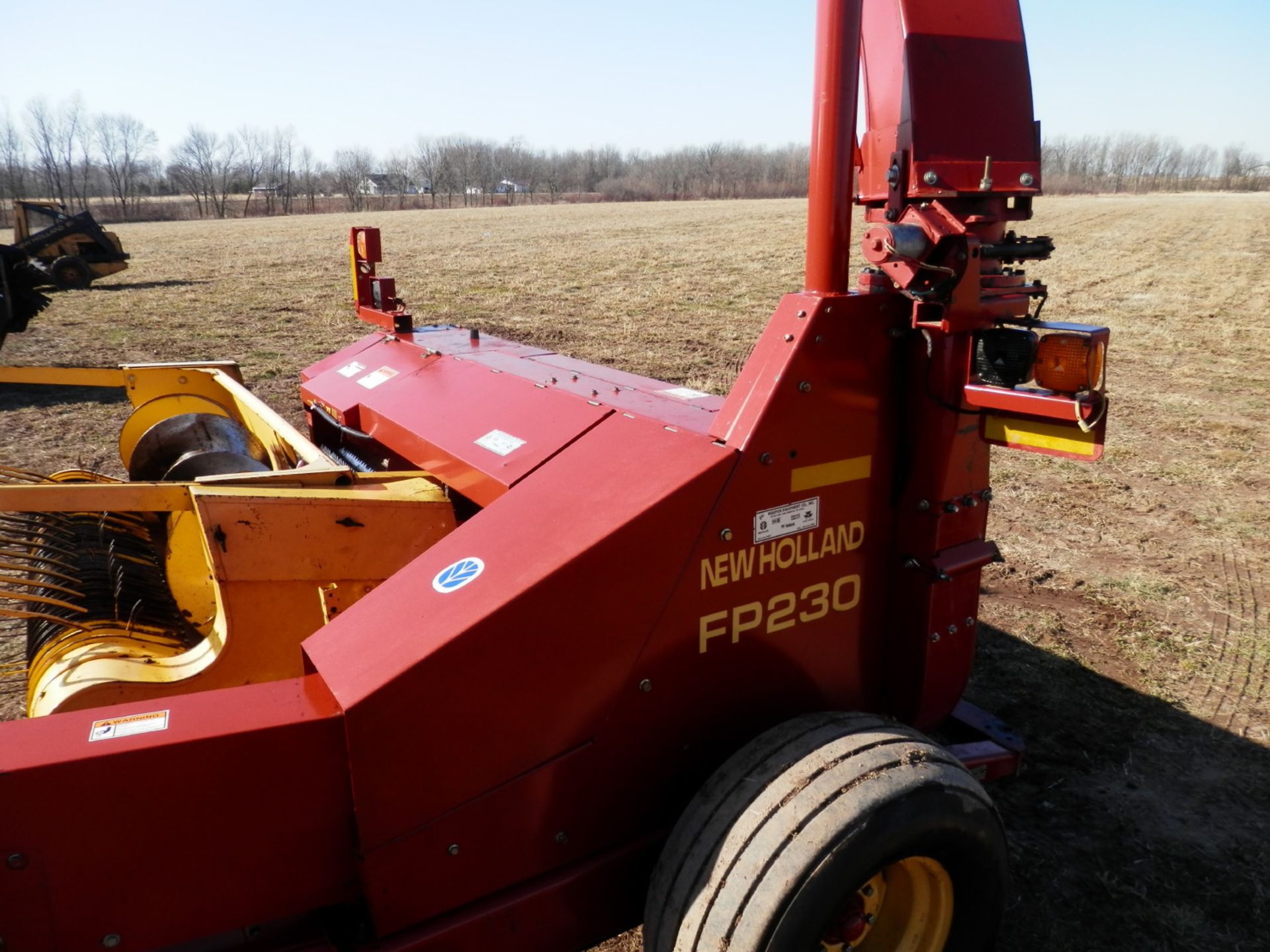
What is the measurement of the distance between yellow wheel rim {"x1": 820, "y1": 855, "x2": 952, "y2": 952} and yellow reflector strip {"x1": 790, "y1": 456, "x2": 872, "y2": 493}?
812 mm

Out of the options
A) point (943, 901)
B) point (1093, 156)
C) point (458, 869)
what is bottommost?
point (943, 901)

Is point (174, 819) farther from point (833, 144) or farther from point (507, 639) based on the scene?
point (833, 144)

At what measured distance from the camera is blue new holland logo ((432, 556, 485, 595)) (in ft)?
6.04

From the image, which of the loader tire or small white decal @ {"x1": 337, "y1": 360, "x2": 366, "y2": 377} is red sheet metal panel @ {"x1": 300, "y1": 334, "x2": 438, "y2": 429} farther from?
the loader tire

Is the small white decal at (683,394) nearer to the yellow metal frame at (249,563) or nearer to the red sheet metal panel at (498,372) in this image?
the red sheet metal panel at (498,372)

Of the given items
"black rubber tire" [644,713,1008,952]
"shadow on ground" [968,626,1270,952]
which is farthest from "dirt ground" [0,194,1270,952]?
"black rubber tire" [644,713,1008,952]

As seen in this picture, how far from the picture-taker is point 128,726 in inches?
60.6

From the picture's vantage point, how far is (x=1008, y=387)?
2051 millimetres

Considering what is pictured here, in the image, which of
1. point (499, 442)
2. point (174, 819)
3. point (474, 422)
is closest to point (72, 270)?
point (474, 422)

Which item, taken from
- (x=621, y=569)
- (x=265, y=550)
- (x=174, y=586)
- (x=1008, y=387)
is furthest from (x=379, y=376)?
(x=1008, y=387)

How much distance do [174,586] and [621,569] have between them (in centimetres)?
159

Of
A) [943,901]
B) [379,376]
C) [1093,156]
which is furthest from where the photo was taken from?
[1093,156]

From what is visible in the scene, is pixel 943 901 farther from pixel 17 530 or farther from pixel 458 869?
pixel 17 530

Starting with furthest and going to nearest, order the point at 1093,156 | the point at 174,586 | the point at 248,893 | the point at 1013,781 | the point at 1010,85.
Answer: the point at 1093,156, the point at 1013,781, the point at 174,586, the point at 1010,85, the point at 248,893
